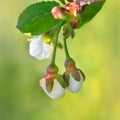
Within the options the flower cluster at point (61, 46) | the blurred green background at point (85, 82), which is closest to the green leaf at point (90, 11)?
the flower cluster at point (61, 46)

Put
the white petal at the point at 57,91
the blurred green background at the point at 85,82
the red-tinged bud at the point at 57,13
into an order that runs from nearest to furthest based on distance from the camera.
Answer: the red-tinged bud at the point at 57,13 < the white petal at the point at 57,91 < the blurred green background at the point at 85,82

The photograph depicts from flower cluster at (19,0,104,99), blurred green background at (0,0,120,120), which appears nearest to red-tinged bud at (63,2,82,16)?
flower cluster at (19,0,104,99)

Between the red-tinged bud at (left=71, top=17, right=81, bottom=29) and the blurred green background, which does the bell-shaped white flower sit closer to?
the red-tinged bud at (left=71, top=17, right=81, bottom=29)

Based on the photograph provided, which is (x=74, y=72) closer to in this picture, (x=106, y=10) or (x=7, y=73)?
(x=106, y=10)

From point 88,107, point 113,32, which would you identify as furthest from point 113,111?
point 113,32

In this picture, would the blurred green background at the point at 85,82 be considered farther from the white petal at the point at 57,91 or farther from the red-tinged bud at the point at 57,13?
the red-tinged bud at the point at 57,13

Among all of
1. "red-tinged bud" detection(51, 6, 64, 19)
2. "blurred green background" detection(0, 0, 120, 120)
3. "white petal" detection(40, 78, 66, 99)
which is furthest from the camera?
"blurred green background" detection(0, 0, 120, 120)

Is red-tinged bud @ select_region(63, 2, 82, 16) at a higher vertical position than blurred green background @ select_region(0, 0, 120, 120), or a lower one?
lower
